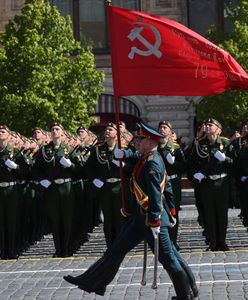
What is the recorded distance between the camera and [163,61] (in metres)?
11.7

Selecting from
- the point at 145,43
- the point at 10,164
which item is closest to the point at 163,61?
the point at 145,43

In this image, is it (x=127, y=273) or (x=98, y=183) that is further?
(x=98, y=183)

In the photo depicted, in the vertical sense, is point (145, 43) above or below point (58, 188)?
above

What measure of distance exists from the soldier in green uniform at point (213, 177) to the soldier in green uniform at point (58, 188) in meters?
1.64

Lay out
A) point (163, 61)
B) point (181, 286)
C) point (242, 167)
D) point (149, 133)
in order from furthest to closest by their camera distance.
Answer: point (242, 167), point (163, 61), point (149, 133), point (181, 286)

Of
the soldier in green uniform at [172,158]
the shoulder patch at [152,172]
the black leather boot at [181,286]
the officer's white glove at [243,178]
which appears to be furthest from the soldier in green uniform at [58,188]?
the black leather boot at [181,286]

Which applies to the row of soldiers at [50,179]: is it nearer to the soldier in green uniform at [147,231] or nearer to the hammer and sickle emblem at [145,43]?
the hammer and sickle emblem at [145,43]

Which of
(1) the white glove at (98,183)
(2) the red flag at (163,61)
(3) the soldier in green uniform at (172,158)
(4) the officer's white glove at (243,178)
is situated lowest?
(4) the officer's white glove at (243,178)

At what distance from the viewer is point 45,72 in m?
33.3

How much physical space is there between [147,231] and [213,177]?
193 inches

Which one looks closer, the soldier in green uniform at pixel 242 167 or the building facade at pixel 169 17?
the soldier in green uniform at pixel 242 167

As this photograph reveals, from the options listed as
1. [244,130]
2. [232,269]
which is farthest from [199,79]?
[244,130]

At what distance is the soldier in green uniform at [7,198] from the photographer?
49.9 ft

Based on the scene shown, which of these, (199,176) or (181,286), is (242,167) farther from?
(181,286)
